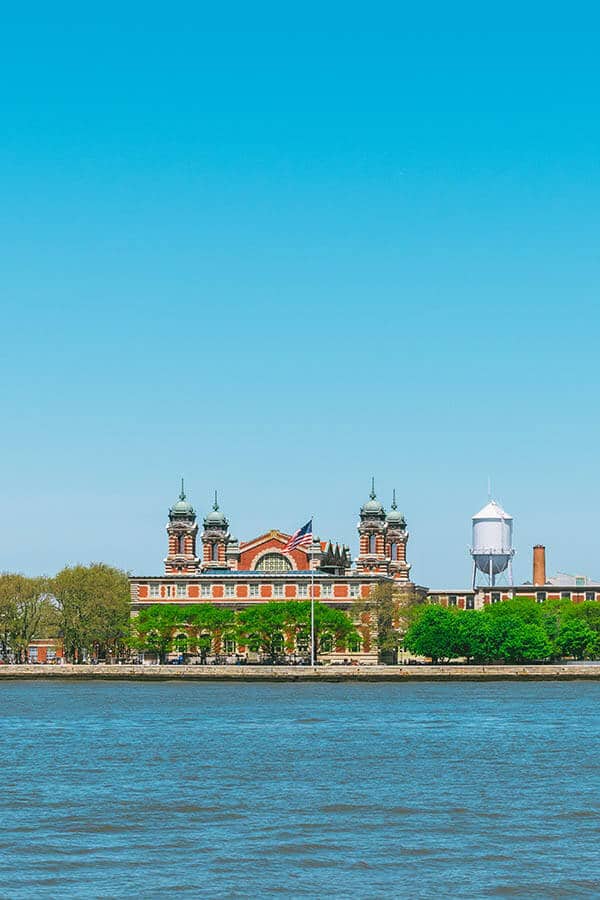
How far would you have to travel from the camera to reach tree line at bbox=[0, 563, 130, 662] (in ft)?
515

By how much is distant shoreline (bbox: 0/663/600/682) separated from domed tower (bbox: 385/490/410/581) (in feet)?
167

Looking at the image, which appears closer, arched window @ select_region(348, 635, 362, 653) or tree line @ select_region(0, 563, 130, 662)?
arched window @ select_region(348, 635, 362, 653)

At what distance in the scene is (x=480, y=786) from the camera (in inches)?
2025

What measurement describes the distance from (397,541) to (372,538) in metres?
12.5

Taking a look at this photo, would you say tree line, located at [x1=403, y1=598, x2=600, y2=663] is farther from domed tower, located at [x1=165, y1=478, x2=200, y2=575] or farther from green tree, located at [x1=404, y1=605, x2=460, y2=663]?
domed tower, located at [x1=165, y1=478, x2=200, y2=575]

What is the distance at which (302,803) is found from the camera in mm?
47156

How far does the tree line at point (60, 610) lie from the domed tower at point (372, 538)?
3035cm

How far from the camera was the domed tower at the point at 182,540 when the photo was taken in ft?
577

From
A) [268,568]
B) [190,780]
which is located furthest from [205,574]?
[190,780]

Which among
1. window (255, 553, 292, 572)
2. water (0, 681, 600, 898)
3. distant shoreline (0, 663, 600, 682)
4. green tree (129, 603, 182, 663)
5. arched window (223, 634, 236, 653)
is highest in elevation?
window (255, 553, 292, 572)

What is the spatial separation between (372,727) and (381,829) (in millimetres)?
35163

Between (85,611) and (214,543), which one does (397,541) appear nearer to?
(214,543)

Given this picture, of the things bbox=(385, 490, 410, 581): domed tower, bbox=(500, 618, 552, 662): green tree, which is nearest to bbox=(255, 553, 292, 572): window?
bbox=(385, 490, 410, 581): domed tower

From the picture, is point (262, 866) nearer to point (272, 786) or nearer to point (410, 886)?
point (410, 886)
